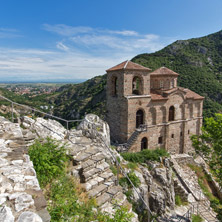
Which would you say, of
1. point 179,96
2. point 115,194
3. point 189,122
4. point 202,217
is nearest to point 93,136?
point 115,194

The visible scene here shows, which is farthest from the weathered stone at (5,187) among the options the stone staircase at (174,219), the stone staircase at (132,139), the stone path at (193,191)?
the stone staircase at (132,139)

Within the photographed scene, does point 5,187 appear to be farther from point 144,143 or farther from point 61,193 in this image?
point 144,143

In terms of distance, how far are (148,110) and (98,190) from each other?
12.6m

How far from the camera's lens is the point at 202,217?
36.0 feet

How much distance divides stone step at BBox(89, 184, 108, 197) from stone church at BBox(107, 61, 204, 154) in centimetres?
1039

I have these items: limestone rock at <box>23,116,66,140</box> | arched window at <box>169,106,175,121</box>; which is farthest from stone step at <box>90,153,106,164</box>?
arched window at <box>169,106,175,121</box>

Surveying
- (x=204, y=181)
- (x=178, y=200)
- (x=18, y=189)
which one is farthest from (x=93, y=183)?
(x=204, y=181)

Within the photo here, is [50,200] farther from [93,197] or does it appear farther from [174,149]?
[174,149]

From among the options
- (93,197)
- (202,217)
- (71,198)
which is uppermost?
(71,198)

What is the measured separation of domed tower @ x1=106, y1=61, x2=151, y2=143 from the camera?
15627mm

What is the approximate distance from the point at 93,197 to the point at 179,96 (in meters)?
16.6

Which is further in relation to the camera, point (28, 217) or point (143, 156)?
point (143, 156)

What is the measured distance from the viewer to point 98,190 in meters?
5.27

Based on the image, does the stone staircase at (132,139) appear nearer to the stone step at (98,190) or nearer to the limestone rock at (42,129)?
the limestone rock at (42,129)
